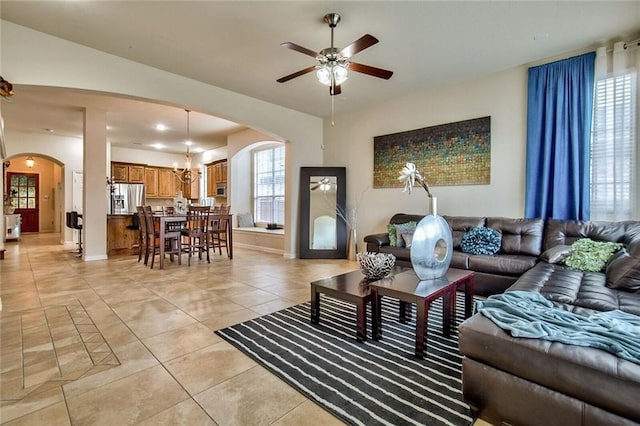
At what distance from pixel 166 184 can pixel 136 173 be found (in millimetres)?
978

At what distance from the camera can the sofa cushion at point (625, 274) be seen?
2.19 metres

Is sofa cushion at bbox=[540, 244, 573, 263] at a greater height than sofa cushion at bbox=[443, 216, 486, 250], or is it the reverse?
sofa cushion at bbox=[443, 216, 486, 250]

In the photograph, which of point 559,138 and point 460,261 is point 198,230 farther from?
point 559,138

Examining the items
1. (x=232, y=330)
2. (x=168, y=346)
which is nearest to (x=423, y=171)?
(x=232, y=330)

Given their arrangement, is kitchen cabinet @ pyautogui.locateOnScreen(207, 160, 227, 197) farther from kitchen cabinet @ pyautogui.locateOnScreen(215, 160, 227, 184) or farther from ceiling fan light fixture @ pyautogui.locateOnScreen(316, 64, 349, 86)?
ceiling fan light fixture @ pyautogui.locateOnScreen(316, 64, 349, 86)

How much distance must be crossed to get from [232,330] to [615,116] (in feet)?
15.5

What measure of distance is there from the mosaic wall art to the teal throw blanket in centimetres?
305

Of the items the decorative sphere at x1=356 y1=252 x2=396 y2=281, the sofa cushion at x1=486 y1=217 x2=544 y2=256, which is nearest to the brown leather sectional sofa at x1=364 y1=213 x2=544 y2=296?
the sofa cushion at x1=486 y1=217 x2=544 y2=256

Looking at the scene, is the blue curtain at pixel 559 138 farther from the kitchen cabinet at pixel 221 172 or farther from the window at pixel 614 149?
the kitchen cabinet at pixel 221 172

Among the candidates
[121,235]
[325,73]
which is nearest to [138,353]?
[325,73]

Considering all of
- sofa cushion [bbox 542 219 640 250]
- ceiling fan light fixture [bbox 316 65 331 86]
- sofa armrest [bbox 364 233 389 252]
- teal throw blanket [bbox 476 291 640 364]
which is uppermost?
ceiling fan light fixture [bbox 316 65 331 86]

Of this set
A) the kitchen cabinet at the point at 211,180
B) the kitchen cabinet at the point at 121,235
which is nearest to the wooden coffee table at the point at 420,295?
the kitchen cabinet at the point at 121,235

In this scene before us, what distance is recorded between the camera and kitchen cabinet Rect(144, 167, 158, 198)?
32.2 feet

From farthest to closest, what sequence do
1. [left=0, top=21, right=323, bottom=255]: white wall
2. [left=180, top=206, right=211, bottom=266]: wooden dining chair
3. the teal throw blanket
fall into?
[left=180, top=206, right=211, bottom=266]: wooden dining chair
[left=0, top=21, right=323, bottom=255]: white wall
the teal throw blanket
